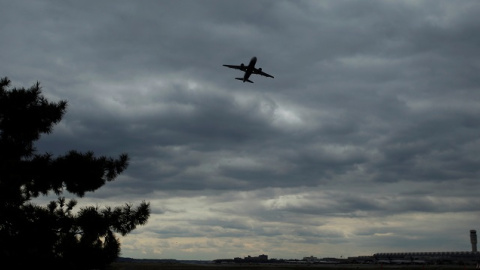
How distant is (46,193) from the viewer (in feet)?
69.3

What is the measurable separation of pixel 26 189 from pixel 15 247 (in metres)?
3.67

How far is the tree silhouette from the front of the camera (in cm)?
1750

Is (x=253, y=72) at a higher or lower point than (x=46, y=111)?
higher

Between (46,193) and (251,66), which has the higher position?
(251,66)

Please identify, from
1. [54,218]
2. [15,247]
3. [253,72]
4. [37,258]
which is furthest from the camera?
[253,72]

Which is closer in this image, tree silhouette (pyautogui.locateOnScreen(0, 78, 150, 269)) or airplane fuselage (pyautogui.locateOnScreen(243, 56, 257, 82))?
tree silhouette (pyautogui.locateOnScreen(0, 78, 150, 269))

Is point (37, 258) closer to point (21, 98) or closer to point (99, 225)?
point (99, 225)

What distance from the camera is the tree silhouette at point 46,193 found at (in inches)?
689

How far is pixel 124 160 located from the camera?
69.4 feet

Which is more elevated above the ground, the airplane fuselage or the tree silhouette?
the airplane fuselage

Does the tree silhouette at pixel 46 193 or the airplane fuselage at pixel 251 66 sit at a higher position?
the airplane fuselage at pixel 251 66

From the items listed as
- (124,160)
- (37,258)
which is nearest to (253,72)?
(124,160)

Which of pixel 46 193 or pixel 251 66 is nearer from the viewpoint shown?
pixel 46 193

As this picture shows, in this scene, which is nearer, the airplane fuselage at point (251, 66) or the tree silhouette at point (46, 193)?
the tree silhouette at point (46, 193)
